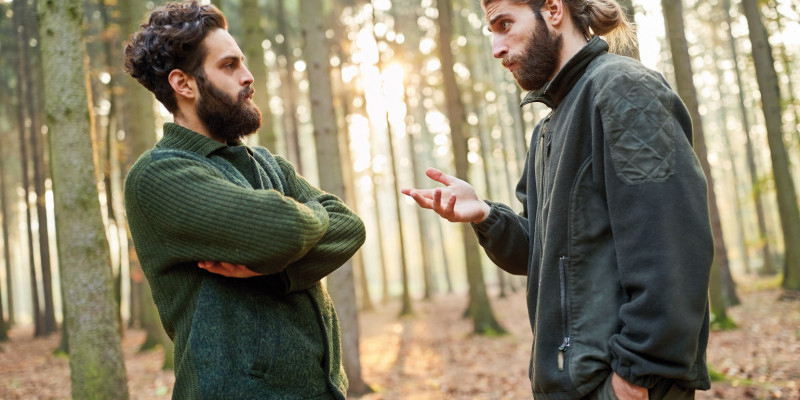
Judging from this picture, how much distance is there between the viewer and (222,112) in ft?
8.08

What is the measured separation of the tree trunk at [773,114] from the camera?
11648 millimetres

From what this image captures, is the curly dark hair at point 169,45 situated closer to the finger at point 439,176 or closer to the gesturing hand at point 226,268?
the gesturing hand at point 226,268

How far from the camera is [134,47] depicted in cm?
250

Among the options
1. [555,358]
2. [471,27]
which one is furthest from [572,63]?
[471,27]

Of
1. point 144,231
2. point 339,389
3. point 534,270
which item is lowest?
point 339,389

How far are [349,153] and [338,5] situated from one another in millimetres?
5247

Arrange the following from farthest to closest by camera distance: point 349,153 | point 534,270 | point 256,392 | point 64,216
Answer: point 349,153, point 64,216, point 534,270, point 256,392

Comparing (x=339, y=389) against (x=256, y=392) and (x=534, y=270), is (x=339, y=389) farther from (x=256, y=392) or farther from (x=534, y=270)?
(x=534, y=270)

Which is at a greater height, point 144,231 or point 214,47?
point 214,47

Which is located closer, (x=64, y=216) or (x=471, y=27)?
(x=64, y=216)

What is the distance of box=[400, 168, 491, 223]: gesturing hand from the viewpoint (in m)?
2.59

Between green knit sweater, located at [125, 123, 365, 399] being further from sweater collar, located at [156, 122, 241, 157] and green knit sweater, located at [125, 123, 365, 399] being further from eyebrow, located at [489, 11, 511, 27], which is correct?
eyebrow, located at [489, 11, 511, 27]

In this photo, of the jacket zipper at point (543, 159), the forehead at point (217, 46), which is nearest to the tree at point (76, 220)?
the forehead at point (217, 46)

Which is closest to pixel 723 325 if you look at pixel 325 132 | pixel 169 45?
pixel 325 132
